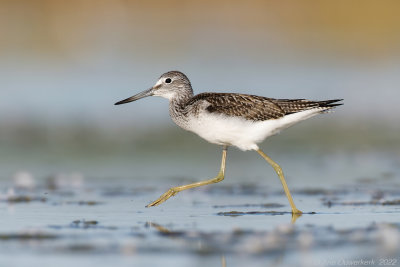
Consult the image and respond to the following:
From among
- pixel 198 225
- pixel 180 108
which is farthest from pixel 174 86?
pixel 198 225

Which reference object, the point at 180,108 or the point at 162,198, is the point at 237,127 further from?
the point at 162,198

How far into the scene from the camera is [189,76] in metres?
25.7

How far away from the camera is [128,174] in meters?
14.0

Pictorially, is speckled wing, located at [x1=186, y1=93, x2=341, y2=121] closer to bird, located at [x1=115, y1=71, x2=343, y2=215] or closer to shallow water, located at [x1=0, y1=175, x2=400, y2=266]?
bird, located at [x1=115, y1=71, x2=343, y2=215]

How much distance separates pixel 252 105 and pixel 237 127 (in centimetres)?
46

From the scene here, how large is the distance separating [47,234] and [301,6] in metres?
30.1

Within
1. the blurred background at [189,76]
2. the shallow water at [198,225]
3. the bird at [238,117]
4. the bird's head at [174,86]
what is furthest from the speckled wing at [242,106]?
the blurred background at [189,76]

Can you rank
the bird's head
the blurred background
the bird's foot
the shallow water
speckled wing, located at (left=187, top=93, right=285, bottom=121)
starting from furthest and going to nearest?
the blurred background, the bird's head, speckled wing, located at (left=187, top=93, right=285, bottom=121), the bird's foot, the shallow water

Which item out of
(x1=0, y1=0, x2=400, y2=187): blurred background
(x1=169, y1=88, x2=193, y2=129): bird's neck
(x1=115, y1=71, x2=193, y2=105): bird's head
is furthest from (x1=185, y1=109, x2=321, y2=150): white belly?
(x1=0, y1=0, x2=400, y2=187): blurred background

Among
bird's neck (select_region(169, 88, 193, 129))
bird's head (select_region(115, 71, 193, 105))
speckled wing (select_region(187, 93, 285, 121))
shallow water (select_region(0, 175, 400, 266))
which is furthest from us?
bird's head (select_region(115, 71, 193, 105))

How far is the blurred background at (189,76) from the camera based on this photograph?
50.8 feet

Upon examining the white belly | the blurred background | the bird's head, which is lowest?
the white belly

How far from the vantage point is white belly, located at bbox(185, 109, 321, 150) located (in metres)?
11.1

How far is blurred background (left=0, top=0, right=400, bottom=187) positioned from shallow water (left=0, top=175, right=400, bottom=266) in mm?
1502
